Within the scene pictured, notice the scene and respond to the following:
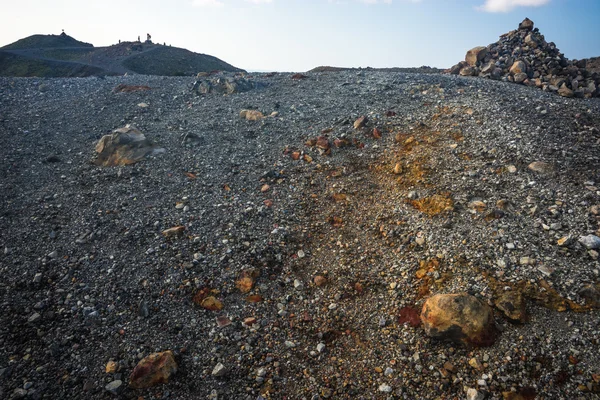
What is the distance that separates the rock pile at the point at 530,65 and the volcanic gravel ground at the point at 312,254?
306 cm

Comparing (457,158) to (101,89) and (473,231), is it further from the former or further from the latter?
(101,89)

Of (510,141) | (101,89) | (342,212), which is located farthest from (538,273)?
(101,89)

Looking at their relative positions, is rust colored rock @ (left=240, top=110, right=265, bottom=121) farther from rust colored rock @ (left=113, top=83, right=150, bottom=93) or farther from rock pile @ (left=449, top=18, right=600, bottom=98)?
rock pile @ (left=449, top=18, right=600, bottom=98)

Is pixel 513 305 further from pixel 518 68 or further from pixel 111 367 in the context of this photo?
pixel 518 68

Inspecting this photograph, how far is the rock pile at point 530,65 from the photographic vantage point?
14625 mm

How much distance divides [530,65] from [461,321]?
1771 cm

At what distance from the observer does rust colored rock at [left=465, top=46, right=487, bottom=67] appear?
1816 centimetres

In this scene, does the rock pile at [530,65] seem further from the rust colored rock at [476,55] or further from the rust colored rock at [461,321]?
the rust colored rock at [461,321]

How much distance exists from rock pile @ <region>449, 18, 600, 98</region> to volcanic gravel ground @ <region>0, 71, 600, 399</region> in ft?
10.0

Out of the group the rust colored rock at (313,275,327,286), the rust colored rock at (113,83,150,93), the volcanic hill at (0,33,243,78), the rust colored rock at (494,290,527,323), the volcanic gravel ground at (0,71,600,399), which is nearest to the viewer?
the volcanic gravel ground at (0,71,600,399)

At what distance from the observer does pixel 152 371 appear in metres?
5.08

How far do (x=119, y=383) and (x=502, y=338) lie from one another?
6.13 meters

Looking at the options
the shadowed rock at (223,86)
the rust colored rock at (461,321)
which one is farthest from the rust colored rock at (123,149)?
the rust colored rock at (461,321)

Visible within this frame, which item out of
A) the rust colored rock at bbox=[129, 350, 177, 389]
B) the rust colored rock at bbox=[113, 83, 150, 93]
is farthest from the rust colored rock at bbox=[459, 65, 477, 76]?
the rust colored rock at bbox=[129, 350, 177, 389]
